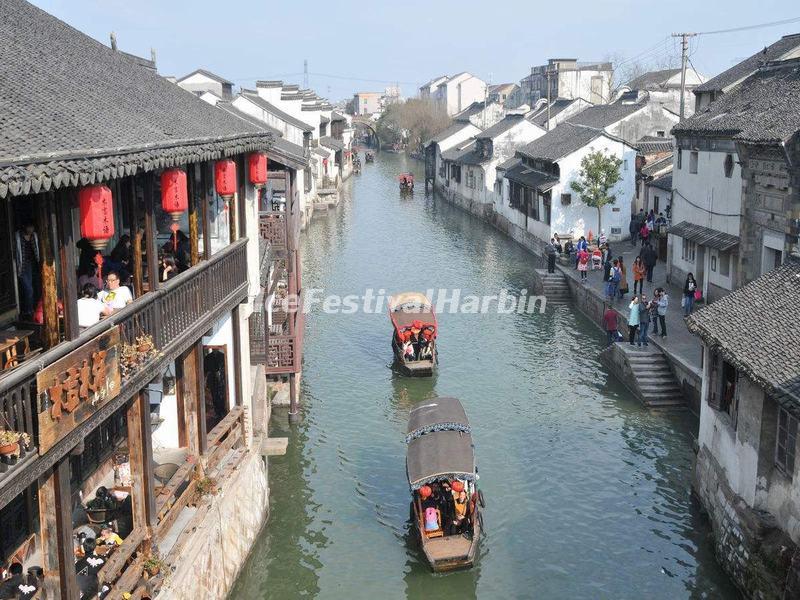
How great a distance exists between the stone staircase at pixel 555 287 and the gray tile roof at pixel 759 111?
7672mm

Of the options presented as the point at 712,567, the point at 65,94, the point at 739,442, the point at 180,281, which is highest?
the point at 65,94

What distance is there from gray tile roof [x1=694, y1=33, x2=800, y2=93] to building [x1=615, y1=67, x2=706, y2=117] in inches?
656

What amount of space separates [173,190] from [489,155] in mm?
51520

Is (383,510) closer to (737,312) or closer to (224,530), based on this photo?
(224,530)

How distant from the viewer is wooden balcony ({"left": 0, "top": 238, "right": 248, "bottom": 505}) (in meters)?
8.56

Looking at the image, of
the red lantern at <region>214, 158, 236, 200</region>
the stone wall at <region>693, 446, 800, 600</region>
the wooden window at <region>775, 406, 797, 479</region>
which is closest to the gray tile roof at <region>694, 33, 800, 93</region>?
the stone wall at <region>693, 446, 800, 600</region>

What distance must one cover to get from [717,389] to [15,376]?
41.5 feet

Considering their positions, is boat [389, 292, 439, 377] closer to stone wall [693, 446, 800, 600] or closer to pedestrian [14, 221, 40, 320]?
stone wall [693, 446, 800, 600]

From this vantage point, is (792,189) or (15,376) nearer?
(15,376)

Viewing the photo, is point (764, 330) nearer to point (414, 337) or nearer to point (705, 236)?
point (414, 337)

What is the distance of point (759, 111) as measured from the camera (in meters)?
27.0

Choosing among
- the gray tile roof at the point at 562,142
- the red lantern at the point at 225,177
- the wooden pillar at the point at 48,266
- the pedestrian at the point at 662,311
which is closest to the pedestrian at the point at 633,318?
the pedestrian at the point at 662,311

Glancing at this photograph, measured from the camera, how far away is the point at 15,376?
846cm

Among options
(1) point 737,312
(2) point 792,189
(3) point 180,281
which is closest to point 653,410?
(2) point 792,189
